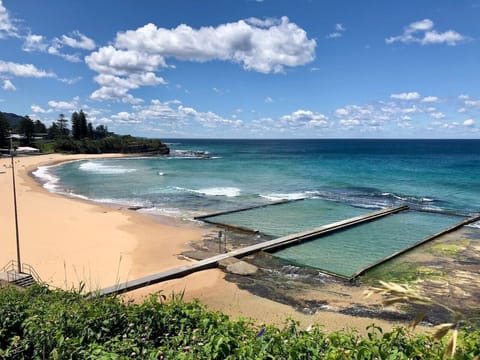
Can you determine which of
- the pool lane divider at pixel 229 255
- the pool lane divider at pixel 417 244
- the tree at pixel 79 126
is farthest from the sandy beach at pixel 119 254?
the tree at pixel 79 126

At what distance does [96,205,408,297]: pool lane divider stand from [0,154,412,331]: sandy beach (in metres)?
0.29

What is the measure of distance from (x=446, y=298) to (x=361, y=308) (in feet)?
11.5

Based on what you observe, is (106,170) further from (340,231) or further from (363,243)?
(363,243)

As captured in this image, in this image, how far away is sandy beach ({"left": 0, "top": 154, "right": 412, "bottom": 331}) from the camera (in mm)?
11953

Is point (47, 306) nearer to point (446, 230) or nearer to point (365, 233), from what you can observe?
point (365, 233)

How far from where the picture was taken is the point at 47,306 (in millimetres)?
6082

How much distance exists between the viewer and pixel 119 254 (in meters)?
17.3

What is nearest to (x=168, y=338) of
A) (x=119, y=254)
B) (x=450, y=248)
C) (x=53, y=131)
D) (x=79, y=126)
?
(x=119, y=254)

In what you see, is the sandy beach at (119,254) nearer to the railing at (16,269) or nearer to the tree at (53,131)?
the railing at (16,269)

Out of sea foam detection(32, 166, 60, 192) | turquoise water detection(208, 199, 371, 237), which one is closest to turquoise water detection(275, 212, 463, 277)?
turquoise water detection(208, 199, 371, 237)

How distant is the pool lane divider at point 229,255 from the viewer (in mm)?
12742

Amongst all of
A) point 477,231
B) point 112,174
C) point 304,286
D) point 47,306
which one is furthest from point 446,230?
point 112,174

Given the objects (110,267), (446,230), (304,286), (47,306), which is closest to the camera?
(47,306)

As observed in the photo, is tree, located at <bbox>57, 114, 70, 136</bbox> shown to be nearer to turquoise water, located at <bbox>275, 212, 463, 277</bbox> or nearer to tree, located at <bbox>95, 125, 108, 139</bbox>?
tree, located at <bbox>95, 125, 108, 139</bbox>
